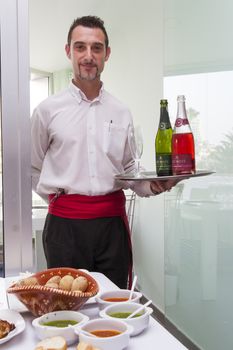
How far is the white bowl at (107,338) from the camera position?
28.0 inches

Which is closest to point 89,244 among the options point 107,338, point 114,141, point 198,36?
point 114,141

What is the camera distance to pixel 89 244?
146 centimetres

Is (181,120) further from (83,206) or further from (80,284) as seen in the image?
(80,284)

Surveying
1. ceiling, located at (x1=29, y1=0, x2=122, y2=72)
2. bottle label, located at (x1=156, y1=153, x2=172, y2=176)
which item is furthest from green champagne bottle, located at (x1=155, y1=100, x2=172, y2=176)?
ceiling, located at (x1=29, y1=0, x2=122, y2=72)

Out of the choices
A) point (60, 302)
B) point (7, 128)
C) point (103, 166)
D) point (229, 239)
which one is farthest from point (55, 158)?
point (229, 239)

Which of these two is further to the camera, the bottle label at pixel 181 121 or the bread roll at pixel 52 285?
the bottle label at pixel 181 121

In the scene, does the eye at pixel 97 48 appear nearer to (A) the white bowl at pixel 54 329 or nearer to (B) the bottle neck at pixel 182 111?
(B) the bottle neck at pixel 182 111

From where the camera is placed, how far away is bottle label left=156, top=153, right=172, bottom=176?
1250mm

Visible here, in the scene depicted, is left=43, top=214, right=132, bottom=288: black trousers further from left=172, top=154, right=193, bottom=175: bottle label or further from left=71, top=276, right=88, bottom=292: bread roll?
left=71, top=276, right=88, bottom=292: bread roll

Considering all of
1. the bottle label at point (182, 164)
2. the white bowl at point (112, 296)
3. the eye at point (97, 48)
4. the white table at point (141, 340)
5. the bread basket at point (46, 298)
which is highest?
the eye at point (97, 48)

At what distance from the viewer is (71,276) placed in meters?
0.95

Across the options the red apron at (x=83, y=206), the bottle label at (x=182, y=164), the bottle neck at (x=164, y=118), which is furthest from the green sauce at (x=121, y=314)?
the bottle neck at (x=164, y=118)

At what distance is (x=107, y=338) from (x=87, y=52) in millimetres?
1046

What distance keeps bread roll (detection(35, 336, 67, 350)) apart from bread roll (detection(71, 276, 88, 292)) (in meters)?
0.17
